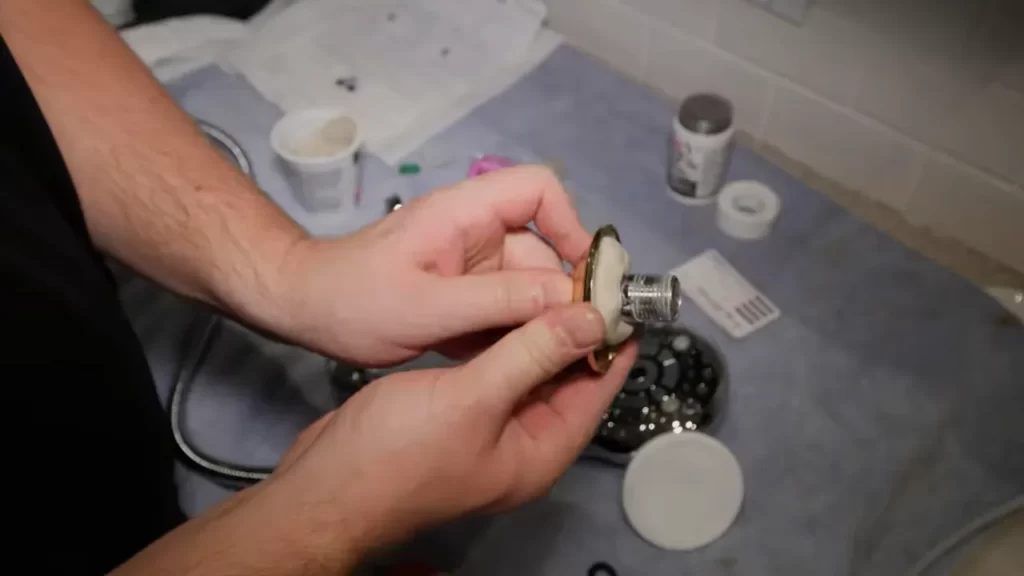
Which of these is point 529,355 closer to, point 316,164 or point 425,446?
point 425,446

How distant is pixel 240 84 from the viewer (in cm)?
104

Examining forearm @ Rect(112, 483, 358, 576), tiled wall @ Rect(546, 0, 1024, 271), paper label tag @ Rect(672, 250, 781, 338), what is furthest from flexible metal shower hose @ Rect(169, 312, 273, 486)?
tiled wall @ Rect(546, 0, 1024, 271)

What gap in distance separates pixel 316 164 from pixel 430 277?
0.38 m

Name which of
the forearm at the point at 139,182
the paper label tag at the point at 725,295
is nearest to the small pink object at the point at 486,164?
the paper label tag at the point at 725,295

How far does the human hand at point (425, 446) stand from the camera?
0.42 metres

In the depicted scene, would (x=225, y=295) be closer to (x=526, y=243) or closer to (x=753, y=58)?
(x=526, y=243)

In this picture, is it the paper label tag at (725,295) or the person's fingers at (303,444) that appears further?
the paper label tag at (725,295)

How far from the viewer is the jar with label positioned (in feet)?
2.68

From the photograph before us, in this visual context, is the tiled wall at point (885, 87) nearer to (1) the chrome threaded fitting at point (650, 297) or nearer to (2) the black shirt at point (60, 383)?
(1) the chrome threaded fitting at point (650, 297)

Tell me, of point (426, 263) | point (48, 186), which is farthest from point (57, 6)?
point (426, 263)

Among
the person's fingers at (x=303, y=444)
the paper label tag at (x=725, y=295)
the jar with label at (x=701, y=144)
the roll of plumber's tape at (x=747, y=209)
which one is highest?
the person's fingers at (x=303, y=444)

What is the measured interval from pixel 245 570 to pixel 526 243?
1.02 feet

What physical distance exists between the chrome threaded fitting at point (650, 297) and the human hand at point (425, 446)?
0.13 ft

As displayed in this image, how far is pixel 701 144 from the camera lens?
2.68ft
